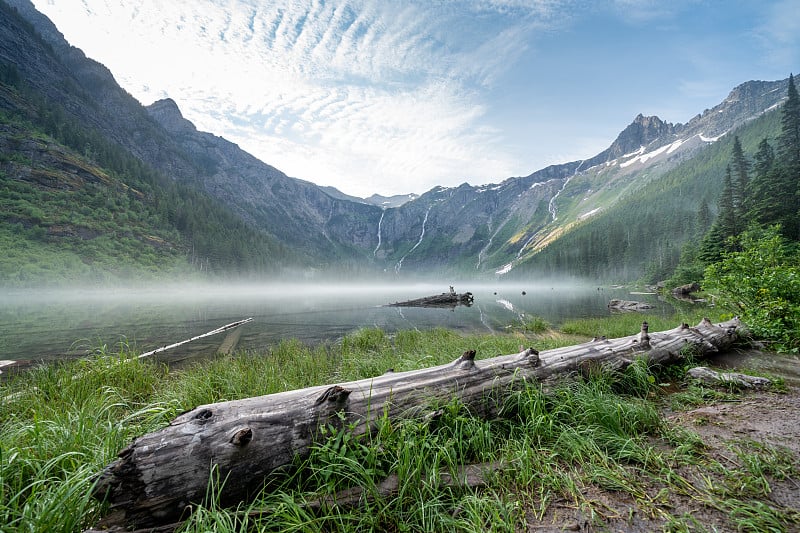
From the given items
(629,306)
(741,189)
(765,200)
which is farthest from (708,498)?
(741,189)

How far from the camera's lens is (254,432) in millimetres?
2414

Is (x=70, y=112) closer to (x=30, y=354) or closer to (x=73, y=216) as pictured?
(x=73, y=216)

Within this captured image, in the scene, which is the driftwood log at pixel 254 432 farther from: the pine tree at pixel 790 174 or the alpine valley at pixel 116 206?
the alpine valley at pixel 116 206

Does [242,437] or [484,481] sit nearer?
[242,437]

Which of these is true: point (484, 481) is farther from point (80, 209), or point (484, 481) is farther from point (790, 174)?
point (80, 209)

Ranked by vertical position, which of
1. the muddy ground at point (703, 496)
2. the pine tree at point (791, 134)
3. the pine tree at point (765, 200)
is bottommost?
the muddy ground at point (703, 496)

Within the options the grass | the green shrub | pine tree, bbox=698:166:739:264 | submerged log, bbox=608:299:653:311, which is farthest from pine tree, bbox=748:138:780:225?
the grass

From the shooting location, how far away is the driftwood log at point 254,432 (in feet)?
6.60

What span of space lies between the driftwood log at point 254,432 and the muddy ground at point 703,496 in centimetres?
142

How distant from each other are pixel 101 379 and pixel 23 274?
200 ft

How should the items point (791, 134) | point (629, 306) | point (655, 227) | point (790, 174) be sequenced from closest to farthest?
point (629, 306)
point (790, 174)
point (791, 134)
point (655, 227)

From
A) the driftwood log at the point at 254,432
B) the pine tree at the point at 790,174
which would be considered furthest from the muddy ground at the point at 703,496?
the pine tree at the point at 790,174

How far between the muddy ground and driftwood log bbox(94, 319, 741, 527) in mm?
1420

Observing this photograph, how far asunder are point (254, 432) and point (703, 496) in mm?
3452
